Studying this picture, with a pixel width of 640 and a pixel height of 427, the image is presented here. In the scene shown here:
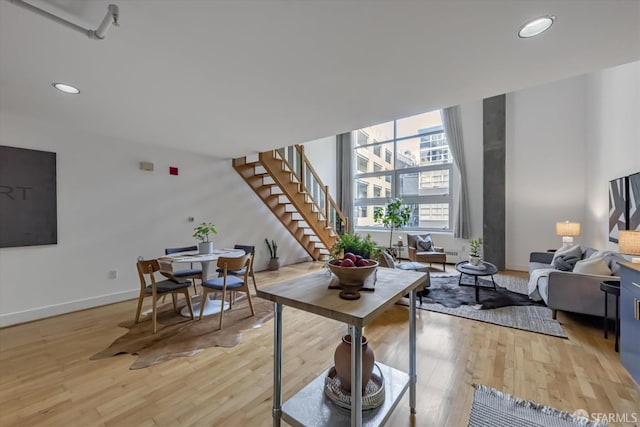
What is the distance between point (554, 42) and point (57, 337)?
4985mm

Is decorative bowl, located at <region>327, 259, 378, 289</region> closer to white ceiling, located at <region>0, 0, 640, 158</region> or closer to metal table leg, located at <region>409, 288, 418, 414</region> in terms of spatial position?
metal table leg, located at <region>409, 288, 418, 414</region>

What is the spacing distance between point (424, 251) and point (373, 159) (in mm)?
3496

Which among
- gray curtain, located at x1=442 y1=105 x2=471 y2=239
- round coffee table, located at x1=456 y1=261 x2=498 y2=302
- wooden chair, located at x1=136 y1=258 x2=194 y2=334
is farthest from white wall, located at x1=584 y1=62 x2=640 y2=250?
wooden chair, located at x1=136 y1=258 x2=194 y2=334

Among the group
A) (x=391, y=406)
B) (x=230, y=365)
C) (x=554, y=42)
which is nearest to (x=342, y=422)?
(x=391, y=406)

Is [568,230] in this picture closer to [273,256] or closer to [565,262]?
[565,262]

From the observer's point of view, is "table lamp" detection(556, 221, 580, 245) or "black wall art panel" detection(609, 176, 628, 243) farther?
"table lamp" detection(556, 221, 580, 245)

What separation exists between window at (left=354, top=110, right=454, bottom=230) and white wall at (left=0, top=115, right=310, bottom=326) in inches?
190

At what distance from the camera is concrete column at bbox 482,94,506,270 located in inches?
215

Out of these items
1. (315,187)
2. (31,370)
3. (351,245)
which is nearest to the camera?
(351,245)

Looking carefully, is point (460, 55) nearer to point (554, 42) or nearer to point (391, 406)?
point (554, 42)

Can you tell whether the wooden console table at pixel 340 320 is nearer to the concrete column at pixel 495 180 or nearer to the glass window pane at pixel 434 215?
the concrete column at pixel 495 180

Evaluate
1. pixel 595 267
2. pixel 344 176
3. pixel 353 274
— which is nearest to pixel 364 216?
pixel 344 176

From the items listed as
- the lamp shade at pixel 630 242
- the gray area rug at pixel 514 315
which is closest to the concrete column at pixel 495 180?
the gray area rug at pixel 514 315

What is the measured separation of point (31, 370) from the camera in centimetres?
211
